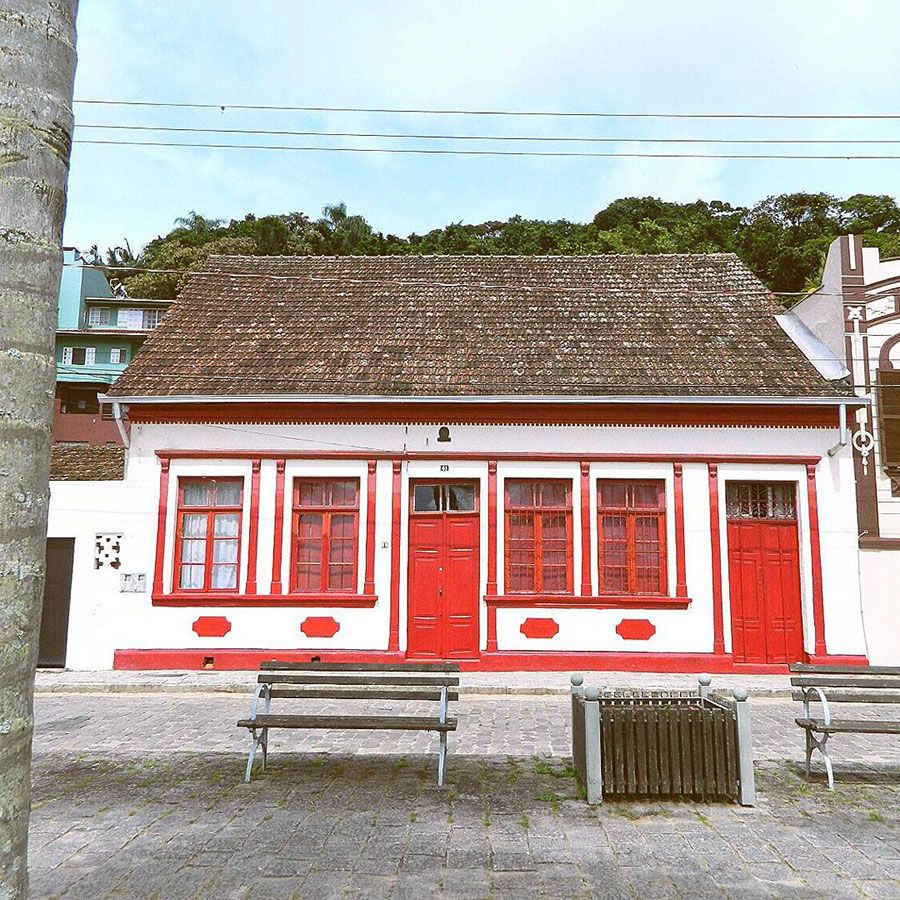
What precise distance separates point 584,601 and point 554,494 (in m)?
1.90

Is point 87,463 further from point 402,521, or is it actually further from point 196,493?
point 402,521

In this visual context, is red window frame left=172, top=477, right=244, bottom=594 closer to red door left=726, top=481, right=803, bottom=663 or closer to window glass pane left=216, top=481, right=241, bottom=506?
window glass pane left=216, top=481, right=241, bottom=506

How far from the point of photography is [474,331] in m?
15.2

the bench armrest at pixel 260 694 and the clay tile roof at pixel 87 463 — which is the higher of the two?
the clay tile roof at pixel 87 463

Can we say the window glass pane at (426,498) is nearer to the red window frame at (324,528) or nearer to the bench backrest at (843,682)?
the red window frame at (324,528)

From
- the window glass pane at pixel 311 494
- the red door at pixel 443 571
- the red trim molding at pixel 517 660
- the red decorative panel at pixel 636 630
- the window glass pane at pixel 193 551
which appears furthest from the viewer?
the window glass pane at pixel 311 494

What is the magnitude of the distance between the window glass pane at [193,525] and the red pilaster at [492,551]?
5023 millimetres

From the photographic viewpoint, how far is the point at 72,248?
4347 centimetres

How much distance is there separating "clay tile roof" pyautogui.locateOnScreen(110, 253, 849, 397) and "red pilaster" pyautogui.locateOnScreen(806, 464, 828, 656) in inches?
63.3

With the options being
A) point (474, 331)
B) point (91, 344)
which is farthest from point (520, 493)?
point (91, 344)

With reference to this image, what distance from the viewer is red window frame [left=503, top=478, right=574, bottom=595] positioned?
13.3m

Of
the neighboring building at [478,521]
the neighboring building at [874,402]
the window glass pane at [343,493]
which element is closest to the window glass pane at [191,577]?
the neighboring building at [478,521]

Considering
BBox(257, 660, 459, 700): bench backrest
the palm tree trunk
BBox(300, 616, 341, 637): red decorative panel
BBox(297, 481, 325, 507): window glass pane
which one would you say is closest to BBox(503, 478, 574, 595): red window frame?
BBox(300, 616, 341, 637): red decorative panel

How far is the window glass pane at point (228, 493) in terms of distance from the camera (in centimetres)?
1362
